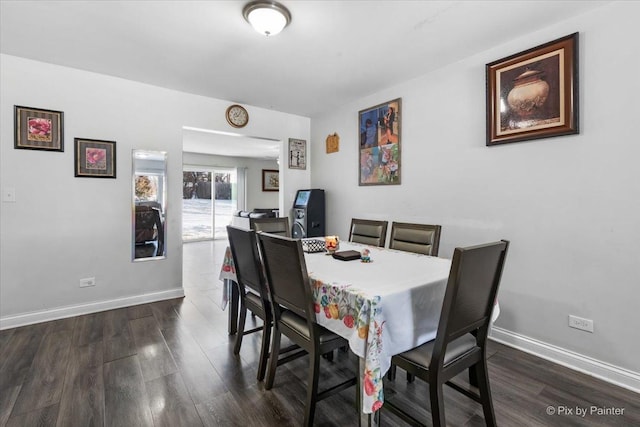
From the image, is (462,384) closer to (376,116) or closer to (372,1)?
(372,1)

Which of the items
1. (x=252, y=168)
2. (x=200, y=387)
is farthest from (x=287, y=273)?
(x=252, y=168)

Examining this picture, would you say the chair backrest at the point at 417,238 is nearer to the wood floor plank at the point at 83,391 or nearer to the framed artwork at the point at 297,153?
the wood floor plank at the point at 83,391

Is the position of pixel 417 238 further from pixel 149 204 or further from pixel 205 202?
pixel 205 202

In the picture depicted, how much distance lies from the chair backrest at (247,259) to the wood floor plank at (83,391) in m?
1.03

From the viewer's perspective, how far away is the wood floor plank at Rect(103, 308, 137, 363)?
2.30m

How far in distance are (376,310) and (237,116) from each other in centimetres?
352

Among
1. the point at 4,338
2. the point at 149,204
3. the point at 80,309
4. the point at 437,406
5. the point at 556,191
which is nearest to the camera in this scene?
the point at 437,406

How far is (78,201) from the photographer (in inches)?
122

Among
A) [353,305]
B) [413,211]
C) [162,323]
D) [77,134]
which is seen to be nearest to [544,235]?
[413,211]

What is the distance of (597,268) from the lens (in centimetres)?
209

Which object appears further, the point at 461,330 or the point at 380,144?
the point at 380,144

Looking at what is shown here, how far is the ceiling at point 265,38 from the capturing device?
206cm

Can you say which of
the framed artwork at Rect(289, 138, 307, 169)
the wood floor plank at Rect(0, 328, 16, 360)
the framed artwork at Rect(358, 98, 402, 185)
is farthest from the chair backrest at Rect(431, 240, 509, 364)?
the framed artwork at Rect(289, 138, 307, 169)

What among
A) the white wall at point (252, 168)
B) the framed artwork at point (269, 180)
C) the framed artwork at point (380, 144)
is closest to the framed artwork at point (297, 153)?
the framed artwork at point (380, 144)
